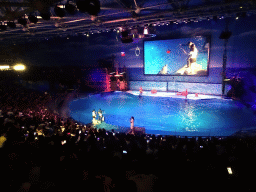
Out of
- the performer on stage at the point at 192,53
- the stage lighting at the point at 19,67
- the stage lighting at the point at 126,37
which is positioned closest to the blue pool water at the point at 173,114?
the performer on stage at the point at 192,53

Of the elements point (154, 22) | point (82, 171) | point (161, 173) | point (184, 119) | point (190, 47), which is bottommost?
point (184, 119)

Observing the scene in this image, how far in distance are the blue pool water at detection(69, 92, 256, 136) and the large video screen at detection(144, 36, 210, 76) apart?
3.91m

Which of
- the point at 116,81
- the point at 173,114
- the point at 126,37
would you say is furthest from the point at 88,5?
the point at 116,81

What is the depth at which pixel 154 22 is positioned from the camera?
37.6 ft

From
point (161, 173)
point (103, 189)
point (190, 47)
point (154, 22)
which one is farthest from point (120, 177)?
point (190, 47)

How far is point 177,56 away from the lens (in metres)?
16.9

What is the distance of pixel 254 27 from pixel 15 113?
1794cm

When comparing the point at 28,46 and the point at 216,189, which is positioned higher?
the point at 28,46

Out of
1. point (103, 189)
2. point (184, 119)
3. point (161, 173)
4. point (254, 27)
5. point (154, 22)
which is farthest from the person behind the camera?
point (254, 27)

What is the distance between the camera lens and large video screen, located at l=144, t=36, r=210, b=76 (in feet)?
51.2

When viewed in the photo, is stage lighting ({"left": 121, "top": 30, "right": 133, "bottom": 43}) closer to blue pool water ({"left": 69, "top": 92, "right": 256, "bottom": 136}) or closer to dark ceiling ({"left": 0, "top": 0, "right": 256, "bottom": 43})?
dark ceiling ({"left": 0, "top": 0, "right": 256, "bottom": 43})

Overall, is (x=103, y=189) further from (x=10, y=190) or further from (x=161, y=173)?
(x=10, y=190)

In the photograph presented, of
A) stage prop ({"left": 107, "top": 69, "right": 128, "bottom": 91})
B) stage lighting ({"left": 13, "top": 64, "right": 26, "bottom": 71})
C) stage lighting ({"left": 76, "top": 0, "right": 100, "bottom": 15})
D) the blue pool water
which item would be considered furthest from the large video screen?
stage lighting ({"left": 13, "top": 64, "right": 26, "bottom": 71})

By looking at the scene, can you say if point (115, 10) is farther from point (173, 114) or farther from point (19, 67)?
point (19, 67)
